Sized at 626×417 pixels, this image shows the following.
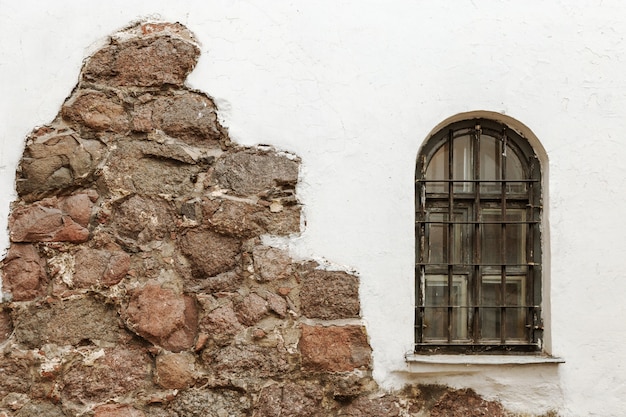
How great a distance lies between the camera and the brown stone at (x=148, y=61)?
2.97 m

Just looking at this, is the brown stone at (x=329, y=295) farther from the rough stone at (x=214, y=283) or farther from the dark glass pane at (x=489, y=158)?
the dark glass pane at (x=489, y=158)

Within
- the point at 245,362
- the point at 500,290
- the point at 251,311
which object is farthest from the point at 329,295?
the point at 500,290

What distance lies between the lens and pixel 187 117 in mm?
2977

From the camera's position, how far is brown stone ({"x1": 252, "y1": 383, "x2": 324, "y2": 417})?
2.90 meters

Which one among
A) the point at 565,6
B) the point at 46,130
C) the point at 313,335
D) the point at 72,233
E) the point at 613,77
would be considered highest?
the point at 565,6

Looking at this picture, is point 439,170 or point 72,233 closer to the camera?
point 72,233

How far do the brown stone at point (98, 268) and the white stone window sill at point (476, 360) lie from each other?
1.37 meters

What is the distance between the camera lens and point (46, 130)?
2945 mm

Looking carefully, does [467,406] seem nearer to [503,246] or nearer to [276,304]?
[503,246]

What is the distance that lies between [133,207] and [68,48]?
796 millimetres

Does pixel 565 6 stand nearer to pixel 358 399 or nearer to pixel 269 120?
pixel 269 120

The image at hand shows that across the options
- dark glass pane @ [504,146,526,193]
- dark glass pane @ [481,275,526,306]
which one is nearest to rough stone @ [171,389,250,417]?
dark glass pane @ [481,275,526,306]

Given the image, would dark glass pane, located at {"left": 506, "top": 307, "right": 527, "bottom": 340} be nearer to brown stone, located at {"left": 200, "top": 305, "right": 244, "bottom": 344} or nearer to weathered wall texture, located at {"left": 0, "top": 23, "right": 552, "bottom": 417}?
weathered wall texture, located at {"left": 0, "top": 23, "right": 552, "bottom": 417}

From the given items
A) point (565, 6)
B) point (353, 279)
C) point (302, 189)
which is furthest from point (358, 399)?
point (565, 6)
